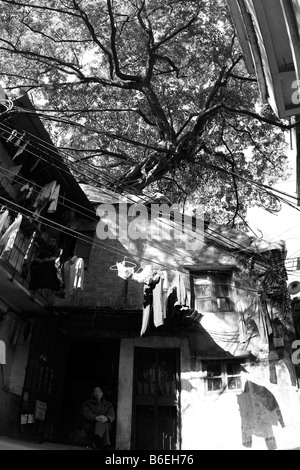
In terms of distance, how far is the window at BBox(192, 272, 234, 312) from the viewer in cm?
1202

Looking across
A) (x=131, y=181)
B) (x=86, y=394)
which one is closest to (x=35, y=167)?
(x=131, y=181)

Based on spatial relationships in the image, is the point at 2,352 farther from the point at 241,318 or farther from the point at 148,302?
the point at 241,318

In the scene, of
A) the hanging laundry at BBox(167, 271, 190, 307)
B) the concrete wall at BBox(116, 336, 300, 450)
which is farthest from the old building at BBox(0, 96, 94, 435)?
the hanging laundry at BBox(167, 271, 190, 307)

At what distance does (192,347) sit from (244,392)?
6.50 ft

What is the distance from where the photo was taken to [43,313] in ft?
36.3

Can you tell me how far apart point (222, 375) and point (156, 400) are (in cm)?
217

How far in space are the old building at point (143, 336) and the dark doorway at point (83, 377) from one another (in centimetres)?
3

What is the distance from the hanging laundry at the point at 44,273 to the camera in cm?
1001

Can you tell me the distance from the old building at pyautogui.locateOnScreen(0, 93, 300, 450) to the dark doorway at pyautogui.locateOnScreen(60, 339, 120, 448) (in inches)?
1.3

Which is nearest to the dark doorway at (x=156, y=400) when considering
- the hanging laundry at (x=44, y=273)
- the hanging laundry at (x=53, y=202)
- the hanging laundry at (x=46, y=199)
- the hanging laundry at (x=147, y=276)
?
the hanging laundry at (x=147, y=276)

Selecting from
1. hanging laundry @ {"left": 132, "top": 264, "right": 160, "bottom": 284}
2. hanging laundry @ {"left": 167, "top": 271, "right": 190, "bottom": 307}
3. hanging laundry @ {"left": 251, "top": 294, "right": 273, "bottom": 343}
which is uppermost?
hanging laundry @ {"left": 132, "top": 264, "right": 160, "bottom": 284}

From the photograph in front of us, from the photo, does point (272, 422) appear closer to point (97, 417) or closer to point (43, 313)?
point (97, 417)

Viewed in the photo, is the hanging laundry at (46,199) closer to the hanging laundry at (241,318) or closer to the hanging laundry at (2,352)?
the hanging laundry at (2,352)

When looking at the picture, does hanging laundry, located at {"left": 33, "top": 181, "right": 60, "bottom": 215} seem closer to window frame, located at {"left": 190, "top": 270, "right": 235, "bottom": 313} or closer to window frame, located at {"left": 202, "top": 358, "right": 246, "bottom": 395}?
window frame, located at {"left": 190, "top": 270, "right": 235, "bottom": 313}
